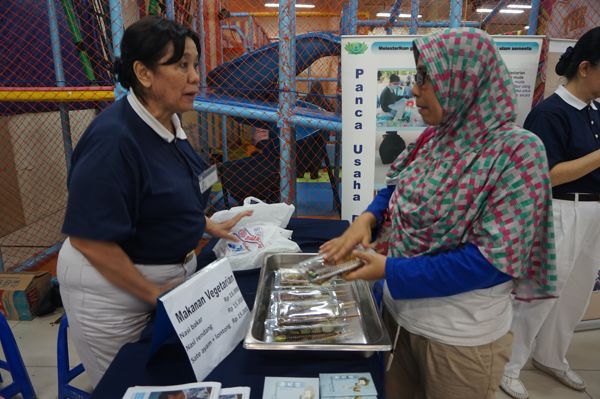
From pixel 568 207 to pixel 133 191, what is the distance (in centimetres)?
194

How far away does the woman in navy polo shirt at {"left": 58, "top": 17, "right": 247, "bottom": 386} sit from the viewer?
1.08m

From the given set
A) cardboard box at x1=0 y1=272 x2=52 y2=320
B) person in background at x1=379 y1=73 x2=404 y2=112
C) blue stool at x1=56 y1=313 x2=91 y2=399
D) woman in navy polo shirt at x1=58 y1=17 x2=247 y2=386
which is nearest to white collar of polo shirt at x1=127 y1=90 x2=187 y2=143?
woman in navy polo shirt at x1=58 y1=17 x2=247 y2=386

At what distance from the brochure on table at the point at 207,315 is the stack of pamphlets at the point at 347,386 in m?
0.29

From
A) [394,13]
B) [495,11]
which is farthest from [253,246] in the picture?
[394,13]

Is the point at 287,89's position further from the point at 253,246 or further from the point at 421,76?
→ the point at 421,76

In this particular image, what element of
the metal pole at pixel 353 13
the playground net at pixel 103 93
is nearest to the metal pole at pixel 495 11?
the playground net at pixel 103 93

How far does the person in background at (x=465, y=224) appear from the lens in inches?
34.2

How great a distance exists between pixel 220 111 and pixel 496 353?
229cm

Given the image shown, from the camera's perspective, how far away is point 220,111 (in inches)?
110

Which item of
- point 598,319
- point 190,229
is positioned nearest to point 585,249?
point 598,319

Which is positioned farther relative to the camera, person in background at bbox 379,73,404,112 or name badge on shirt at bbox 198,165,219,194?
person in background at bbox 379,73,404,112

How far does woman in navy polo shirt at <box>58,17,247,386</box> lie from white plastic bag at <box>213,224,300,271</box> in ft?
1.00

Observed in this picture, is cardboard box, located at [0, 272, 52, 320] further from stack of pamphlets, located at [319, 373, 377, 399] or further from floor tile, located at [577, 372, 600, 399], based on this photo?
floor tile, located at [577, 372, 600, 399]

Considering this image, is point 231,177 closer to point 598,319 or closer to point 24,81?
point 24,81
